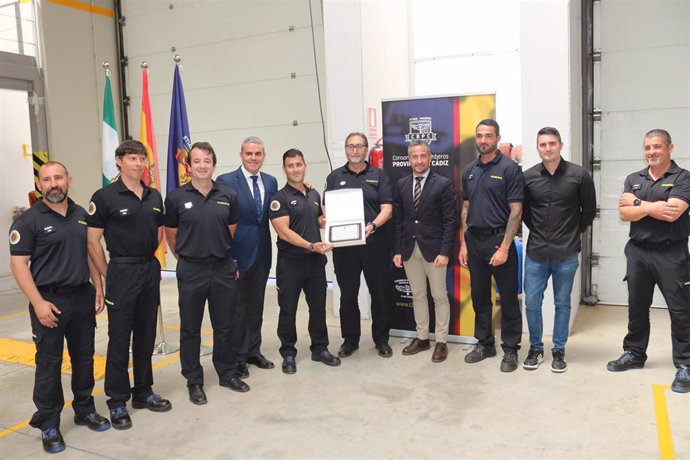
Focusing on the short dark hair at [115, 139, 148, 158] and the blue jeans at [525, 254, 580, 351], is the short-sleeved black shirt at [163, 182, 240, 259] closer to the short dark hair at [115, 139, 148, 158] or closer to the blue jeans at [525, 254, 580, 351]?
the short dark hair at [115, 139, 148, 158]

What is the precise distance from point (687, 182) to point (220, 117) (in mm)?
6675

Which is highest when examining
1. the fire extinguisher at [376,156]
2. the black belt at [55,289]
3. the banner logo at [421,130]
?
the banner logo at [421,130]

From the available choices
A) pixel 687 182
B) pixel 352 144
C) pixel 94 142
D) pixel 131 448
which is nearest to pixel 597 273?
pixel 687 182

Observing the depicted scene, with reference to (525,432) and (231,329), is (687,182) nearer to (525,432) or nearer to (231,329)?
(525,432)

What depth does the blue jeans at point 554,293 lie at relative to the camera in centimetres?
447

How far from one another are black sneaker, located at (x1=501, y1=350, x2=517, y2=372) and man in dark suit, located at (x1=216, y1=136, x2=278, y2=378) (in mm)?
1854

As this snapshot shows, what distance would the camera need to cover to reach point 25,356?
5500 mm

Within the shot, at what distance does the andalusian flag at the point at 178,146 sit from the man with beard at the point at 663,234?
12.1 feet

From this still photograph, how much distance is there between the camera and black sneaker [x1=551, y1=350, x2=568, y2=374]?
14.7ft

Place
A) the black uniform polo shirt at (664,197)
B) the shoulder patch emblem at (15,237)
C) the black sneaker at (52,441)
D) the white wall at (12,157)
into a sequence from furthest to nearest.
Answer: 1. the white wall at (12,157)
2. the black uniform polo shirt at (664,197)
3. the black sneaker at (52,441)
4. the shoulder patch emblem at (15,237)

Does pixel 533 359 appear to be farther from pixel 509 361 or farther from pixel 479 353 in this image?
pixel 479 353

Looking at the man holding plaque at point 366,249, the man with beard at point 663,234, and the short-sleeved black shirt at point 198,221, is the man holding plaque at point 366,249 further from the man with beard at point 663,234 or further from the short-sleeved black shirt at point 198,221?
the man with beard at point 663,234

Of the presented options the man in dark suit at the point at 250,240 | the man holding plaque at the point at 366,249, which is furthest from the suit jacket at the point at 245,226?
the man holding plaque at the point at 366,249

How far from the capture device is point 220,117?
9016 mm
